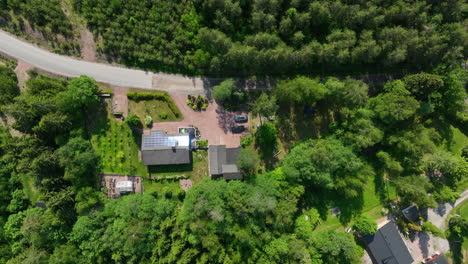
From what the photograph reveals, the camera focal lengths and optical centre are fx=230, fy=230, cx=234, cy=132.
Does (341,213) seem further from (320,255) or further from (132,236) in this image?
(132,236)

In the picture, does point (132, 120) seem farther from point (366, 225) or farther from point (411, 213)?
point (411, 213)

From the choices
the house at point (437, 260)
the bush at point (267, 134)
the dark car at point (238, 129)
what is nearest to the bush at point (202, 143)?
the dark car at point (238, 129)

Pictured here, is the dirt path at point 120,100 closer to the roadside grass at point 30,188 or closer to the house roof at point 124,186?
the house roof at point 124,186

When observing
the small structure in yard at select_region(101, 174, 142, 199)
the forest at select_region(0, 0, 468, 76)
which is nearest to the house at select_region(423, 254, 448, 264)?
the forest at select_region(0, 0, 468, 76)

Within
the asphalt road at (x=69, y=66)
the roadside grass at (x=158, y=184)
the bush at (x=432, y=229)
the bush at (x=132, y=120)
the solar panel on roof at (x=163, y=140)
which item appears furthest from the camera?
the roadside grass at (x=158, y=184)

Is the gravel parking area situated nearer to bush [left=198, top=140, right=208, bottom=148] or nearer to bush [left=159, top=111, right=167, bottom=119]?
bush [left=198, top=140, right=208, bottom=148]

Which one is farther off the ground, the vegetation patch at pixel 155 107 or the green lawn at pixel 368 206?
the vegetation patch at pixel 155 107
